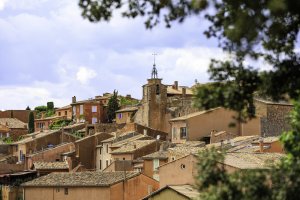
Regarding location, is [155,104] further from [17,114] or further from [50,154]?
[17,114]

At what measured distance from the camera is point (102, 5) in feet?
56.1

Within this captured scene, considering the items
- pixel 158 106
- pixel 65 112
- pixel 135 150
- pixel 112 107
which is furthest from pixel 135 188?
pixel 65 112

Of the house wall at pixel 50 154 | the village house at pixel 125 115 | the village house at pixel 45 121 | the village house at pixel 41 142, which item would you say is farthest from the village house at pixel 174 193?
the village house at pixel 45 121

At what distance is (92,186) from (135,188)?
310 centimetres

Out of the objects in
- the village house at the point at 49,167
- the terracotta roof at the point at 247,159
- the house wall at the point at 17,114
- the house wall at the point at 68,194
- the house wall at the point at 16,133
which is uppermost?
the house wall at the point at 17,114

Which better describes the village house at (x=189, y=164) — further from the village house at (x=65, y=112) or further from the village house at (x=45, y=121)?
the village house at (x=45, y=121)

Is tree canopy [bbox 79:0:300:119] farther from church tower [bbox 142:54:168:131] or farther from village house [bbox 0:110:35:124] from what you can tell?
village house [bbox 0:110:35:124]

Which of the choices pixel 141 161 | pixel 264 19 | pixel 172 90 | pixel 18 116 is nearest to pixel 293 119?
pixel 264 19

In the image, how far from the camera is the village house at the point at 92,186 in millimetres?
55719

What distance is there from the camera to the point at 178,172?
166ft

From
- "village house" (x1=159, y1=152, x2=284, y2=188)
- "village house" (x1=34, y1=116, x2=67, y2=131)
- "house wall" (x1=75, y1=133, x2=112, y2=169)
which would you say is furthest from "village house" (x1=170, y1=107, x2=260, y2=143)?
"village house" (x1=34, y1=116, x2=67, y2=131)

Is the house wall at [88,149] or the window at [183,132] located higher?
the window at [183,132]

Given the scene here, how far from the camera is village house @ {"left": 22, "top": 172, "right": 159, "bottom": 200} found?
55719 mm

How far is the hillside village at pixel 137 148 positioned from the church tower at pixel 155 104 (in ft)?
0.37
